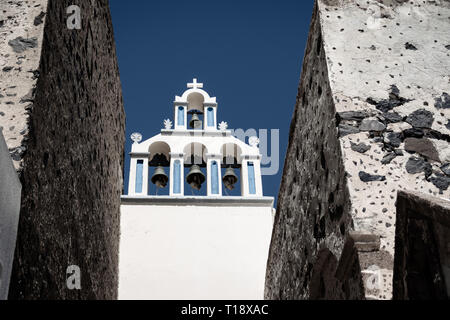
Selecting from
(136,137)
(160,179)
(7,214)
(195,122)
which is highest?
(195,122)

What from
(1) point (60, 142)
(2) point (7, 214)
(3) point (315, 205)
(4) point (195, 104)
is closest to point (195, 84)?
(4) point (195, 104)

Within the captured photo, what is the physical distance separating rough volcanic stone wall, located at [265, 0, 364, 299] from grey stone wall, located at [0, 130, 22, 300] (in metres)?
1.56

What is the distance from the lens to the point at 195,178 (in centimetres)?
980

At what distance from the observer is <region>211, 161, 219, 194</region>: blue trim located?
9539mm

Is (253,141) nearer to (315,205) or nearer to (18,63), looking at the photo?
(315,205)

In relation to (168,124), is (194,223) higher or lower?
lower

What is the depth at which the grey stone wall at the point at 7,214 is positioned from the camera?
2.58 metres

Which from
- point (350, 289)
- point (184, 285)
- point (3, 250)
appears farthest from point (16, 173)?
point (184, 285)

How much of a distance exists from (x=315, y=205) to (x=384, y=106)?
0.81m

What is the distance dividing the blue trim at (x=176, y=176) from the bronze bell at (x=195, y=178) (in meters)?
0.16

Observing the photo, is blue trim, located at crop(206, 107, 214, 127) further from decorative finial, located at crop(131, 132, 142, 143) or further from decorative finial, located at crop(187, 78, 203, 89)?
decorative finial, located at crop(131, 132, 142, 143)

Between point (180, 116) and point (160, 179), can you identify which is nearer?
point (160, 179)

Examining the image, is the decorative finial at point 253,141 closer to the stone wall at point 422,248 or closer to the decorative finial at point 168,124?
the decorative finial at point 168,124

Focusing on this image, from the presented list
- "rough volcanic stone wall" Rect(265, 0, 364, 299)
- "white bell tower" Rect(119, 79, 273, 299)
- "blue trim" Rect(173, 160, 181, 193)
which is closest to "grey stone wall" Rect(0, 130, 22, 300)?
"rough volcanic stone wall" Rect(265, 0, 364, 299)
